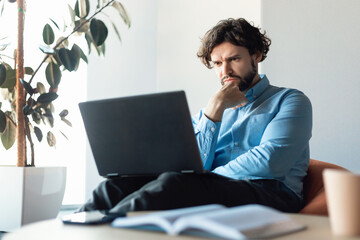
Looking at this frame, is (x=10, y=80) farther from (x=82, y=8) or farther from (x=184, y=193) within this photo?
(x=184, y=193)

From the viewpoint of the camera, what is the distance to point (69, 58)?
251cm

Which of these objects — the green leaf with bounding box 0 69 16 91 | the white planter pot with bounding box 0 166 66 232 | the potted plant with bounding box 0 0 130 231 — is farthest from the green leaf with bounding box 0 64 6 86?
the white planter pot with bounding box 0 166 66 232

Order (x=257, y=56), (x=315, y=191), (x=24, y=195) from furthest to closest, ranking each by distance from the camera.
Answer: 1. (x=257, y=56)
2. (x=24, y=195)
3. (x=315, y=191)

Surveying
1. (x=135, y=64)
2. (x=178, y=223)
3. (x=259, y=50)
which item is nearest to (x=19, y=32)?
(x=259, y=50)


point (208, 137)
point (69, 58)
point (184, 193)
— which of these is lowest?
point (184, 193)

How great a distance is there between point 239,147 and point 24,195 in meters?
1.11

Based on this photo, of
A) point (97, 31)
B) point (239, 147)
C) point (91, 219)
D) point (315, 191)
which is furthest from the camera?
point (97, 31)

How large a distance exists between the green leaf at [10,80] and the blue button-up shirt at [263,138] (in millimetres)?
1168

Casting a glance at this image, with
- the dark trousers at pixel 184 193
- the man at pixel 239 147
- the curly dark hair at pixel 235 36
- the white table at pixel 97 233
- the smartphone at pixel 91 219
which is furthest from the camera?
the curly dark hair at pixel 235 36

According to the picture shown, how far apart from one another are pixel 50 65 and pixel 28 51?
1.10m

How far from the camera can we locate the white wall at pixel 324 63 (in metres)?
2.55

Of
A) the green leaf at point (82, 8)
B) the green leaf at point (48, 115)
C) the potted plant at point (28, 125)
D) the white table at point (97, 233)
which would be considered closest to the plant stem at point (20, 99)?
the potted plant at point (28, 125)

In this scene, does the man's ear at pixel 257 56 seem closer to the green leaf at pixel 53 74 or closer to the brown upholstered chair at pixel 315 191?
the brown upholstered chair at pixel 315 191

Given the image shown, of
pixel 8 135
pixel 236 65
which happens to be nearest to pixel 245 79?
pixel 236 65
